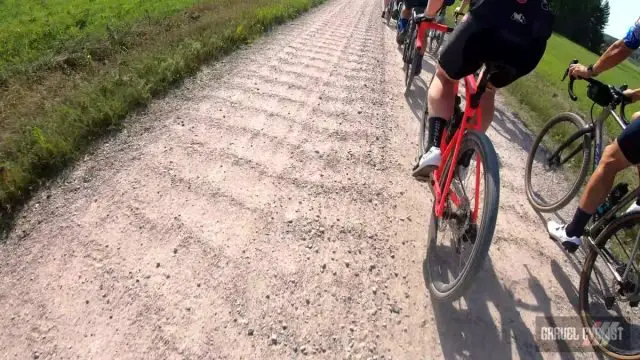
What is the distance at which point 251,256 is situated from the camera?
3.12 m

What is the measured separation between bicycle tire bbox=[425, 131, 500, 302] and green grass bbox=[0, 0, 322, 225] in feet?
13.2

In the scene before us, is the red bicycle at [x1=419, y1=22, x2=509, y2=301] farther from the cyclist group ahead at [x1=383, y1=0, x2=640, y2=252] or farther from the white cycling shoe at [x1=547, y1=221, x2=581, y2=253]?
the white cycling shoe at [x1=547, y1=221, x2=581, y2=253]

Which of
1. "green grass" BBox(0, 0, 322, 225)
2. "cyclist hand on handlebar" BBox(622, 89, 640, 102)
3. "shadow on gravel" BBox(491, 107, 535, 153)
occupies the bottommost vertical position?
"green grass" BBox(0, 0, 322, 225)

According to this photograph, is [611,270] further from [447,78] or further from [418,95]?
[418,95]

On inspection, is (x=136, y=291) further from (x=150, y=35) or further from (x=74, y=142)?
(x=150, y=35)

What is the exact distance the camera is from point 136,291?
2.75 m

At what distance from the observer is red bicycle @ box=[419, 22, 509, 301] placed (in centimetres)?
229

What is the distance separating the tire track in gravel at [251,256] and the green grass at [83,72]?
A: 33 centimetres

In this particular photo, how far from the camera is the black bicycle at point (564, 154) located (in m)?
3.41

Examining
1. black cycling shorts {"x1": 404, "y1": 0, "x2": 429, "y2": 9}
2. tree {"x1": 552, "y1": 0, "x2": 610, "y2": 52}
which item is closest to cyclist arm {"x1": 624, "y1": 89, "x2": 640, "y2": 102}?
black cycling shorts {"x1": 404, "y1": 0, "x2": 429, "y2": 9}

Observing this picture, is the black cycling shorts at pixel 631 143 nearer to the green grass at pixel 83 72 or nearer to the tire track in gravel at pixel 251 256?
the tire track in gravel at pixel 251 256

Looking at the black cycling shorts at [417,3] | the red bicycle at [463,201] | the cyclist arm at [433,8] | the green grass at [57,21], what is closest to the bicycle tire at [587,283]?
the red bicycle at [463,201]

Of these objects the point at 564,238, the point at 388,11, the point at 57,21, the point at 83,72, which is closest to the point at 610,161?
the point at 564,238

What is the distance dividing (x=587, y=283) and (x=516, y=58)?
1.80 metres
